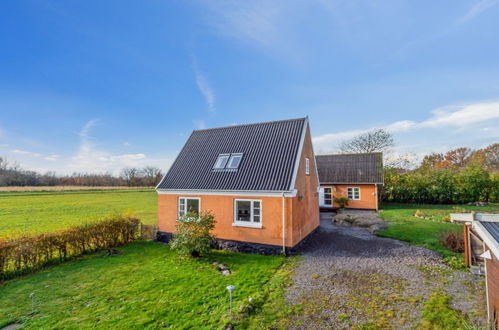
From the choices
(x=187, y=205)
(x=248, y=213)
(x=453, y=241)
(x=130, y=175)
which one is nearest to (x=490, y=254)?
(x=453, y=241)

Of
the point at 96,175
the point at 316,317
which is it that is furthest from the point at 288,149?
the point at 96,175

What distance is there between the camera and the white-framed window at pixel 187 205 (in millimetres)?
12594

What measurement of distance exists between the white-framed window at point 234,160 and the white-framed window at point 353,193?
15716 millimetres

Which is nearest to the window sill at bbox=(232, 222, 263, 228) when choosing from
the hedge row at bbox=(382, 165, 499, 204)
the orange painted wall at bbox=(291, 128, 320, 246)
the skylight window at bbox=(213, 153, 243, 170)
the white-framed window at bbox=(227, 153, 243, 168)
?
the orange painted wall at bbox=(291, 128, 320, 246)

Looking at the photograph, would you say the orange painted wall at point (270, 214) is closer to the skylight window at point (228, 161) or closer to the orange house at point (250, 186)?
the orange house at point (250, 186)

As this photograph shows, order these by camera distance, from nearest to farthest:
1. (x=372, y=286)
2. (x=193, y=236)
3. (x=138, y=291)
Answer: (x=372, y=286), (x=138, y=291), (x=193, y=236)

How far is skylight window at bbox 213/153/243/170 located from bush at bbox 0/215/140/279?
6.38 meters

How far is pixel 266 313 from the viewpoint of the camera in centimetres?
557

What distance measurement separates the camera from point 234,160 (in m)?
12.9

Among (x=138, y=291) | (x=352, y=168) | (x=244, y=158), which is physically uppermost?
(x=244, y=158)

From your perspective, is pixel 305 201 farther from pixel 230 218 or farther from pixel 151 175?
pixel 151 175

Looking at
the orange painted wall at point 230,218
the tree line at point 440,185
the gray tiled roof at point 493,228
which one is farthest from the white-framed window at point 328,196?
the gray tiled roof at point 493,228

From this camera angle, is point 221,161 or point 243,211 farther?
point 221,161

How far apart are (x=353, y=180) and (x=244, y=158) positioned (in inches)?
616
